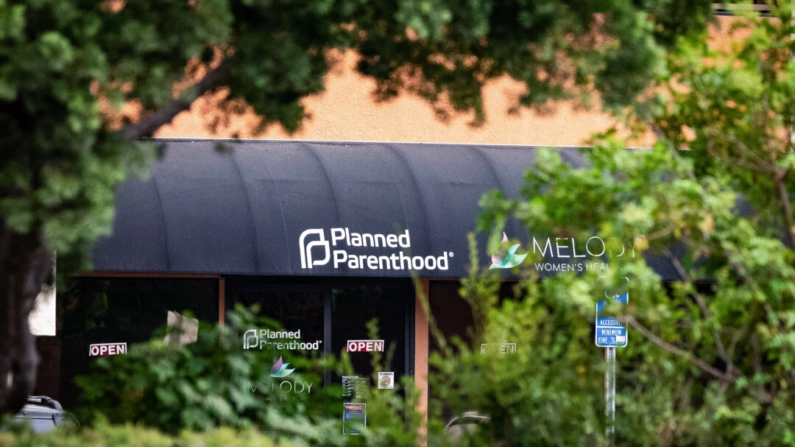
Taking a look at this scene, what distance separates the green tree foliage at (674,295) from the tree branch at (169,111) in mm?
1646

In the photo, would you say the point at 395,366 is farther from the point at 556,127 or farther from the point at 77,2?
the point at 77,2

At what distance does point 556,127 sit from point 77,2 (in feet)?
32.2

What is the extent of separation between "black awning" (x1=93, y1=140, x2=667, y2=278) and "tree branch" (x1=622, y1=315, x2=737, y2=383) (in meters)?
5.44

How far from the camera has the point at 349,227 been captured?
11750 millimetres

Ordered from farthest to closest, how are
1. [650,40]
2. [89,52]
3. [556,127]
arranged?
[556,127], [650,40], [89,52]

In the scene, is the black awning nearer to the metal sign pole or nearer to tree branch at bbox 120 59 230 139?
the metal sign pole

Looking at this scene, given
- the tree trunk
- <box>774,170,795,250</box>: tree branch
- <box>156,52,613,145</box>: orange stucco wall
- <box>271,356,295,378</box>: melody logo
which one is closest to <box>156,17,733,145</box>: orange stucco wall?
<box>156,52,613,145</box>: orange stucco wall

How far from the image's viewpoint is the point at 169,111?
5.48m

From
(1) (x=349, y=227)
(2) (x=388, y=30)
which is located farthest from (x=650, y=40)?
(1) (x=349, y=227)

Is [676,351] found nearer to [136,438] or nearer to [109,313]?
[136,438]

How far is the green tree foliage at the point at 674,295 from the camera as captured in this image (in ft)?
17.8

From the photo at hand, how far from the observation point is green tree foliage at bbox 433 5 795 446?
541 centimetres

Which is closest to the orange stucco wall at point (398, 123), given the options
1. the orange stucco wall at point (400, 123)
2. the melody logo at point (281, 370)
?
the orange stucco wall at point (400, 123)

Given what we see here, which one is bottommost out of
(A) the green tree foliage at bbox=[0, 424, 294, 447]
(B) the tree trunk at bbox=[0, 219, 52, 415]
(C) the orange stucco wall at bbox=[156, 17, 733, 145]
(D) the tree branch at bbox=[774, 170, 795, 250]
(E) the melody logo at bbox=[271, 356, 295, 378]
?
(A) the green tree foliage at bbox=[0, 424, 294, 447]
